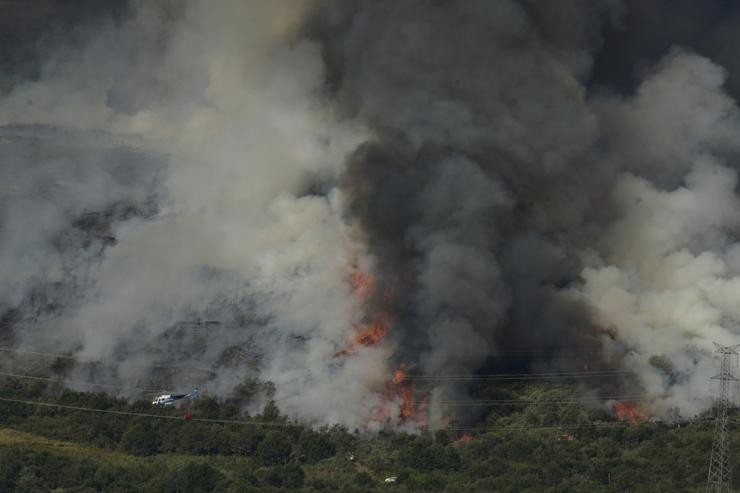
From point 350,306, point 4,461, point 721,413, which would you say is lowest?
point 4,461

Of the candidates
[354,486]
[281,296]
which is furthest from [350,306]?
[354,486]

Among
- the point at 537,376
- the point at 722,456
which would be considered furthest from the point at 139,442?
the point at 722,456

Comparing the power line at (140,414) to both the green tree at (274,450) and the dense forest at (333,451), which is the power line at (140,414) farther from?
the green tree at (274,450)

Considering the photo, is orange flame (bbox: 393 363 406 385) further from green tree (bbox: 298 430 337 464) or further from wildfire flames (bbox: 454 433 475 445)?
green tree (bbox: 298 430 337 464)

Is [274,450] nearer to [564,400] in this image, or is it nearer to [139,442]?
[139,442]

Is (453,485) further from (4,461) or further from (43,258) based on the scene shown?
(43,258)

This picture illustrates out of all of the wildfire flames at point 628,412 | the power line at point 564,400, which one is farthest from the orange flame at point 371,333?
the wildfire flames at point 628,412
